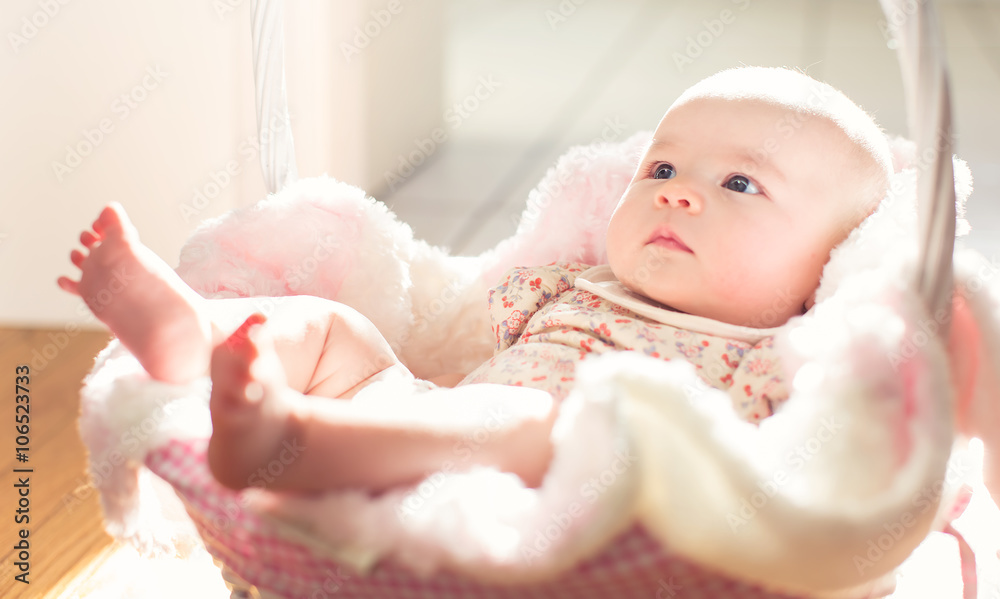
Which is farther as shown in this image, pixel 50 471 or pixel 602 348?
pixel 50 471

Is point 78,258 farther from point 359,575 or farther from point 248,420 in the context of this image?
point 359,575

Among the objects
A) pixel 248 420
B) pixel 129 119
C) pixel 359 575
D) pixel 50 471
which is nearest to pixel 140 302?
pixel 248 420

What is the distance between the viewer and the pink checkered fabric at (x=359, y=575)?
1.78 feet

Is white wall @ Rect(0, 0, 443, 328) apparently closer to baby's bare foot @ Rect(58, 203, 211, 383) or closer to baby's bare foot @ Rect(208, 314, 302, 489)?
baby's bare foot @ Rect(58, 203, 211, 383)

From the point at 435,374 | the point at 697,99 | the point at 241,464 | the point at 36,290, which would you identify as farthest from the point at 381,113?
the point at 241,464

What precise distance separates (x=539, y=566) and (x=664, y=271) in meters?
0.43

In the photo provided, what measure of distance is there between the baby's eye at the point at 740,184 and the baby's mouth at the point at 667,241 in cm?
8

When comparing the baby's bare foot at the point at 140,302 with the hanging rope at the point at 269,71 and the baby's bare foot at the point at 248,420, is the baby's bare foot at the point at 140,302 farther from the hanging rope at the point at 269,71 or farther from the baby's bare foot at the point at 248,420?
the hanging rope at the point at 269,71

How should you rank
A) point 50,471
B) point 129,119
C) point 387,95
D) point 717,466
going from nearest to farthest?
point 717,466, point 50,471, point 129,119, point 387,95

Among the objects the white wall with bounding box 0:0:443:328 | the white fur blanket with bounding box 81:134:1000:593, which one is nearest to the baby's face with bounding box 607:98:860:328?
the white fur blanket with bounding box 81:134:1000:593

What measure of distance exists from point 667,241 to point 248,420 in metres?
0.50

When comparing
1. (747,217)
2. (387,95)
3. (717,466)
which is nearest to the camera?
(717,466)

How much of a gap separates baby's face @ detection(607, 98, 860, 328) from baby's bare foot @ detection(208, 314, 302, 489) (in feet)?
1.51

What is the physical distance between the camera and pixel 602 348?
888 millimetres
